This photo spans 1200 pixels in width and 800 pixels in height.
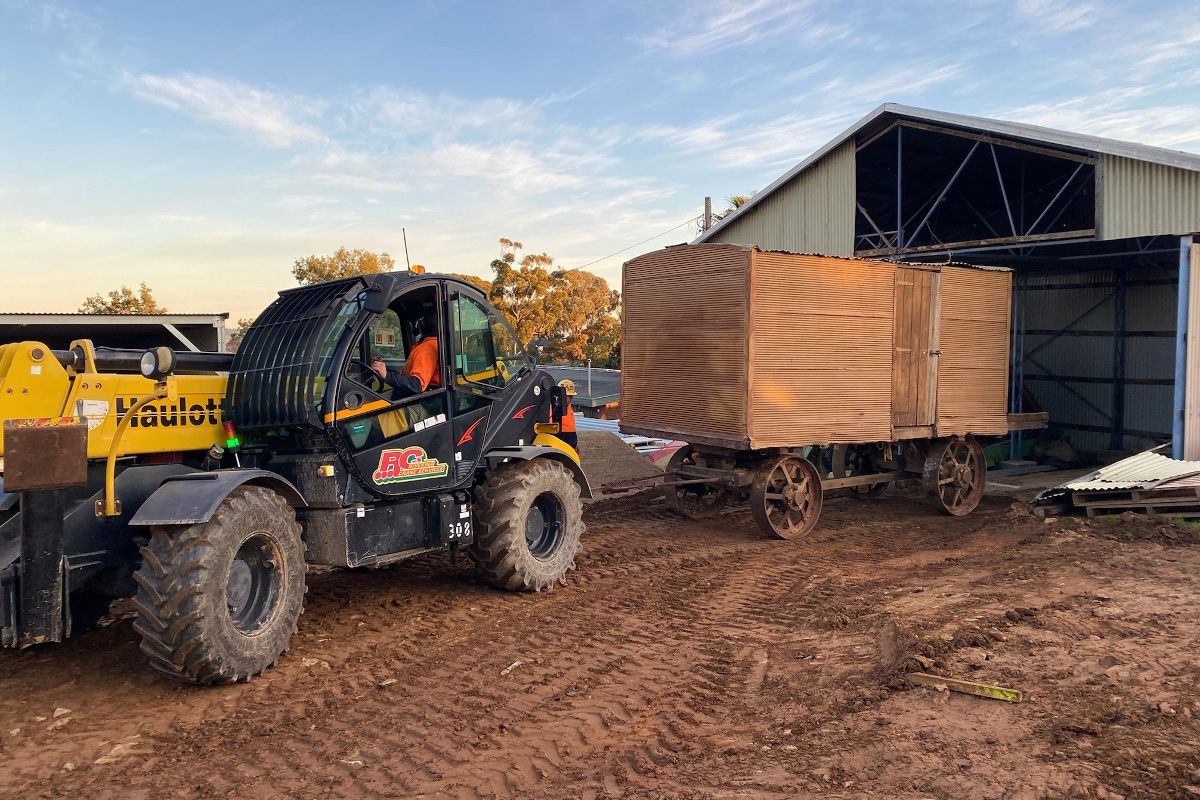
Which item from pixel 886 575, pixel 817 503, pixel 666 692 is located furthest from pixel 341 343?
pixel 817 503

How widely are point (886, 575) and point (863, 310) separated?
3.30 m

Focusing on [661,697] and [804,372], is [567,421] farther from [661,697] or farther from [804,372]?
[661,697]

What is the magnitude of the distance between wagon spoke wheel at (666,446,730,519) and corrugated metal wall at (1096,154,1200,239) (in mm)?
6461

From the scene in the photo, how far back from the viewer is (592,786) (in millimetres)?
3969

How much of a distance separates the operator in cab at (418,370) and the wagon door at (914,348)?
233 inches

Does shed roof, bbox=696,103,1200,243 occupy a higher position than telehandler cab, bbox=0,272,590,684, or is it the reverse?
shed roof, bbox=696,103,1200,243

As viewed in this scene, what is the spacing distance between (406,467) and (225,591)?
1.73m

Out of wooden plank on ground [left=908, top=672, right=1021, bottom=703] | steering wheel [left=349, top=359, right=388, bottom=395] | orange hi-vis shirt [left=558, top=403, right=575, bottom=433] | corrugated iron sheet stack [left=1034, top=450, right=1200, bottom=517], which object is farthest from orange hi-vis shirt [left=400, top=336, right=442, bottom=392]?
corrugated iron sheet stack [left=1034, top=450, right=1200, bottom=517]

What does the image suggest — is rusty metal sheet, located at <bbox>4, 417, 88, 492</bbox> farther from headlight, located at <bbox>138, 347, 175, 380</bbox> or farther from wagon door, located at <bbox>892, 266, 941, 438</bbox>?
wagon door, located at <bbox>892, 266, 941, 438</bbox>

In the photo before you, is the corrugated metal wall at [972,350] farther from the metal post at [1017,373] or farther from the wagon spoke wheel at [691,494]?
the metal post at [1017,373]

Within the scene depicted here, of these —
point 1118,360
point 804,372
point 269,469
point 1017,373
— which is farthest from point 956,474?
point 269,469

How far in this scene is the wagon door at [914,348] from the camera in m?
10.3

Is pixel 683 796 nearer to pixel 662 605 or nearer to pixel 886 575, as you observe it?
pixel 662 605

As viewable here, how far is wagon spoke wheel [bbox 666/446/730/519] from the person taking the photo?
10266mm
